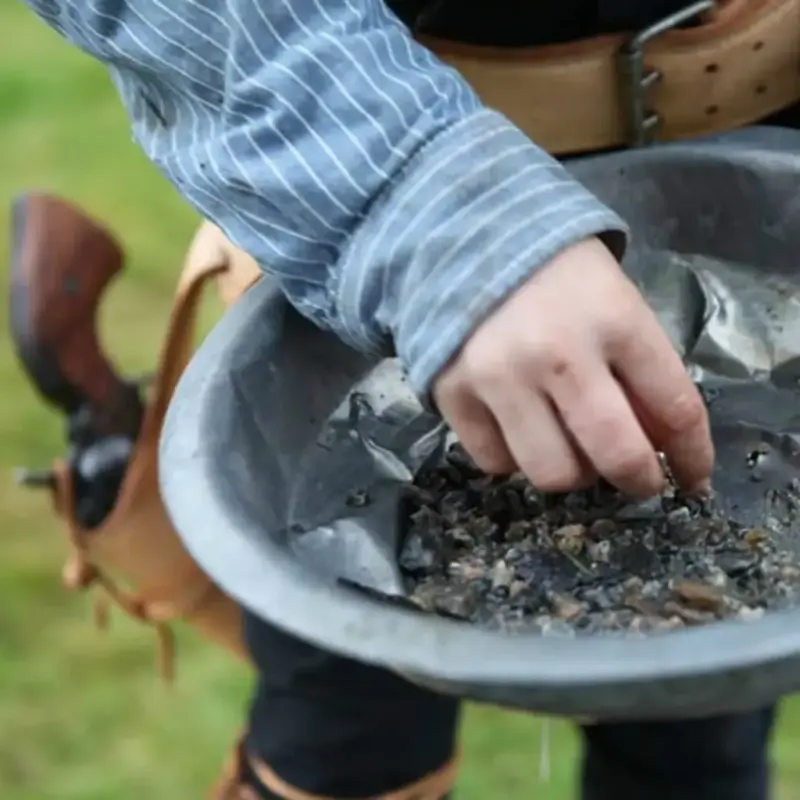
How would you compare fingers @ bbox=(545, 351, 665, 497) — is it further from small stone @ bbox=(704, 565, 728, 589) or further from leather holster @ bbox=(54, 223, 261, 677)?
leather holster @ bbox=(54, 223, 261, 677)

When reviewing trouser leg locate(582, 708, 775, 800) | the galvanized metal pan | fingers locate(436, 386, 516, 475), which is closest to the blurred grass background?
trouser leg locate(582, 708, 775, 800)

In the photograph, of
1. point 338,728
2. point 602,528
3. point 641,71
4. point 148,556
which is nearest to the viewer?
point 602,528

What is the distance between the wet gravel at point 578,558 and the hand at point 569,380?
6 cm

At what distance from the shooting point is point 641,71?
0.65 metres

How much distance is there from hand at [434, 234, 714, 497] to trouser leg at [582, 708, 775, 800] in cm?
38

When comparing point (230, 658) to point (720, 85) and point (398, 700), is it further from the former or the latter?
point (720, 85)

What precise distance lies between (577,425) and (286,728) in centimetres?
37

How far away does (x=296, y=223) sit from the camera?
0.50 meters

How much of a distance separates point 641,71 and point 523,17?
2.2 inches

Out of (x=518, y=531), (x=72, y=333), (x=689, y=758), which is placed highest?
(x=518, y=531)

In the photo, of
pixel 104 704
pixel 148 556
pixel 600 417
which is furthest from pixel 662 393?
pixel 104 704

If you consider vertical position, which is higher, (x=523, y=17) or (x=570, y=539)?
(x=523, y=17)

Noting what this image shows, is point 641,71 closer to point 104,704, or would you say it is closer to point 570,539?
point 570,539

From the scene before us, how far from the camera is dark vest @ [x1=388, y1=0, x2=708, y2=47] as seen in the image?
2.13ft
